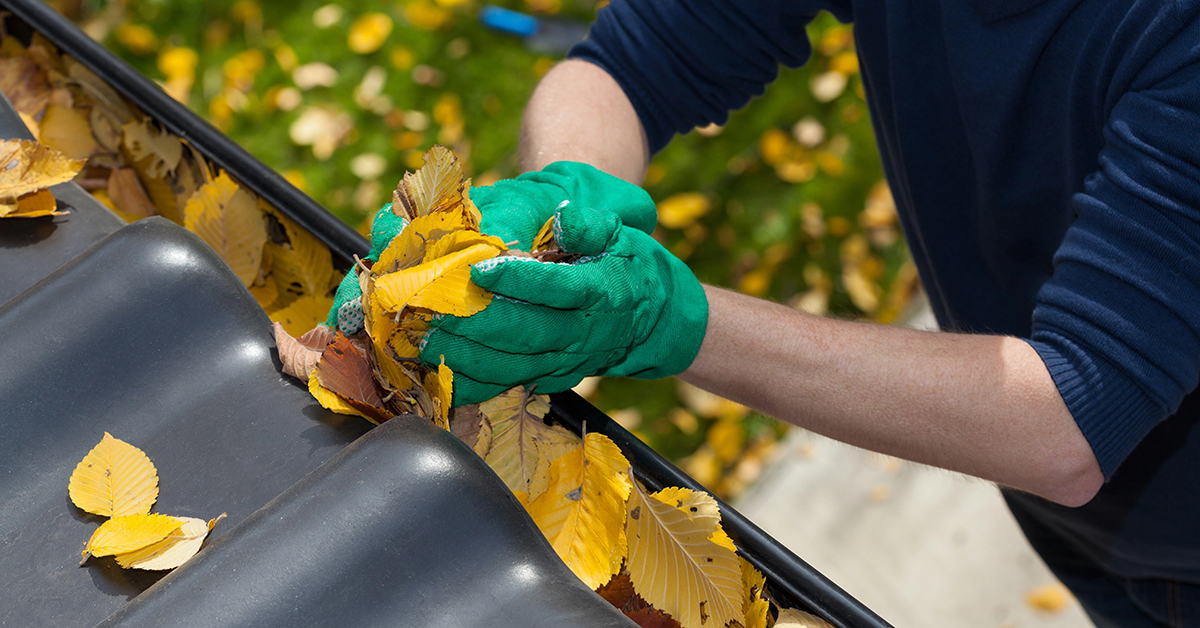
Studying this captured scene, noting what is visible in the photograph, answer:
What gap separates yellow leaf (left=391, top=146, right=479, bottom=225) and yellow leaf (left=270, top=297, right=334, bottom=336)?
0.82 ft

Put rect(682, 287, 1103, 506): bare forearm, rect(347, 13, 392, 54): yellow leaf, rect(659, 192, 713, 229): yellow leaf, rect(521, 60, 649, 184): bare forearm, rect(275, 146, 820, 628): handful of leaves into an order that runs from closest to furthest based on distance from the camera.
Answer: rect(275, 146, 820, 628): handful of leaves, rect(682, 287, 1103, 506): bare forearm, rect(521, 60, 649, 184): bare forearm, rect(659, 192, 713, 229): yellow leaf, rect(347, 13, 392, 54): yellow leaf

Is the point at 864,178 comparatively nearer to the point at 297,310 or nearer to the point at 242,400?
the point at 297,310

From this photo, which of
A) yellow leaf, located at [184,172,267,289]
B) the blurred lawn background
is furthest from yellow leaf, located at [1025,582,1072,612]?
yellow leaf, located at [184,172,267,289]

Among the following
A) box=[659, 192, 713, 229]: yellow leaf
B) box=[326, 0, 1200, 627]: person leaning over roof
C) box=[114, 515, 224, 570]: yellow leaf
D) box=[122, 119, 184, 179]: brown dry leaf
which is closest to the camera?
box=[114, 515, 224, 570]: yellow leaf

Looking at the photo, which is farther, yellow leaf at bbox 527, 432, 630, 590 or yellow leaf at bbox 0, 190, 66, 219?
yellow leaf at bbox 0, 190, 66, 219

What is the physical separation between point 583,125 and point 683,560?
0.85 metres

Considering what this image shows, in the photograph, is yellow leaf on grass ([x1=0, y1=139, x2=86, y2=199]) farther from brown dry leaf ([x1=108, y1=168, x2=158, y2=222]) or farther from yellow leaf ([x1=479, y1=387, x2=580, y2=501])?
yellow leaf ([x1=479, y1=387, x2=580, y2=501])

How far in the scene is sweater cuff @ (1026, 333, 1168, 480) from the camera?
102 cm

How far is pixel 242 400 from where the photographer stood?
2.80 ft

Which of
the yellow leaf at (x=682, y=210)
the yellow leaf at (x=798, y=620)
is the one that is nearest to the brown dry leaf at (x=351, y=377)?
the yellow leaf at (x=798, y=620)

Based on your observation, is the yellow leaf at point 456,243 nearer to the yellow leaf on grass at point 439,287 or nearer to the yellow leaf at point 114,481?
the yellow leaf on grass at point 439,287

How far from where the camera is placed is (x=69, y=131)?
129 centimetres

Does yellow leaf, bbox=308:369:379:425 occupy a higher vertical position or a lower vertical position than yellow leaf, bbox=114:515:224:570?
higher

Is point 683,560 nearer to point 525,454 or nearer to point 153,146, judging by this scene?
point 525,454
